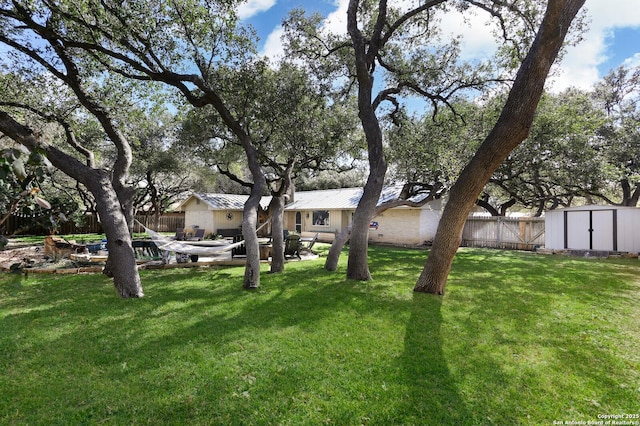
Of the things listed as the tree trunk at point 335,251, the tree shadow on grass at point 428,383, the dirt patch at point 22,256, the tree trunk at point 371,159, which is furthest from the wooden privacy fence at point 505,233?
the dirt patch at point 22,256

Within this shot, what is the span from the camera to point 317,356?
367cm

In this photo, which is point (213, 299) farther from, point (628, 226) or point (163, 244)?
point (628, 226)

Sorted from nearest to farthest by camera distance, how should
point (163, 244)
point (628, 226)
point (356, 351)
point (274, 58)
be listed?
1. point (356, 351)
2. point (163, 244)
3. point (274, 58)
4. point (628, 226)

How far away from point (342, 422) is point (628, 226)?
627 inches

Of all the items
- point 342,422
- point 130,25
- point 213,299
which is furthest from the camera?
point 130,25

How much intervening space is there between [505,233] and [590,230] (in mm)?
3729

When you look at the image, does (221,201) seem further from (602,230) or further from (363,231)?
(602,230)

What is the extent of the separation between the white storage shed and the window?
12006mm

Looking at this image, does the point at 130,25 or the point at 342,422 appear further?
the point at 130,25

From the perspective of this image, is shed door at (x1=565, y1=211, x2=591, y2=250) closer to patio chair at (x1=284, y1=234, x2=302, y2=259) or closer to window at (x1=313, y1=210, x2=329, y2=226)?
patio chair at (x1=284, y1=234, x2=302, y2=259)

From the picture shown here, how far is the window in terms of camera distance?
20930mm

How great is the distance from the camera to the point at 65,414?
2.61m

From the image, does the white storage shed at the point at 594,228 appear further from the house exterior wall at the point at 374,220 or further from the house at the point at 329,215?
the house at the point at 329,215

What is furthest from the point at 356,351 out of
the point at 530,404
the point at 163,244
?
the point at 163,244
